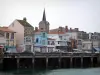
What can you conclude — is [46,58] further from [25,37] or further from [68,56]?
[25,37]

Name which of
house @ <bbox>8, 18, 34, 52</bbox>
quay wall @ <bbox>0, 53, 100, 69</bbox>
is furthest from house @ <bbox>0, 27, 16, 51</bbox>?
quay wall @ <bbox>0, 53, 100, 69</bbox>

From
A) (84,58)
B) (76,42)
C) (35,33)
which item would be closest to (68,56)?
(84,58)

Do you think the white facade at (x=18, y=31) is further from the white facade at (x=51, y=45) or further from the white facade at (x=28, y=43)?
the white facade at (x=51, y=45)

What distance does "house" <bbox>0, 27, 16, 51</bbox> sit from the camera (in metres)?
78.4

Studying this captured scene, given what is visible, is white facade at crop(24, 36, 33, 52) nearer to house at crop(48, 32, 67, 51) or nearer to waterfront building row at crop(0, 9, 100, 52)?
waterfront building row at crop(0, 9, 100, 52)

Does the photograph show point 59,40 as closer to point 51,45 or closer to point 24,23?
point 51,45

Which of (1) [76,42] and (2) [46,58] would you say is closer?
(2) [46,58]

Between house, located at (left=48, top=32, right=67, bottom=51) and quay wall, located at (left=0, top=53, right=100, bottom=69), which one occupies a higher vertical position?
house, located at (left=48, top=32, right=67, bottom=51)

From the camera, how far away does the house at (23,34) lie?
87.0 m

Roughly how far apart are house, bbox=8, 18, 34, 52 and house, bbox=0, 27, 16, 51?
3.40 meters

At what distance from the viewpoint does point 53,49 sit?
93250mm

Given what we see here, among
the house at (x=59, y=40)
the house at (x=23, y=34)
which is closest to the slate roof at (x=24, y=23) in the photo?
the house at (x=23, y=34)

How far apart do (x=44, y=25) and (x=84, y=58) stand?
30.0m

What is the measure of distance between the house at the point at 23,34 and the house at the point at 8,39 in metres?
3.40
